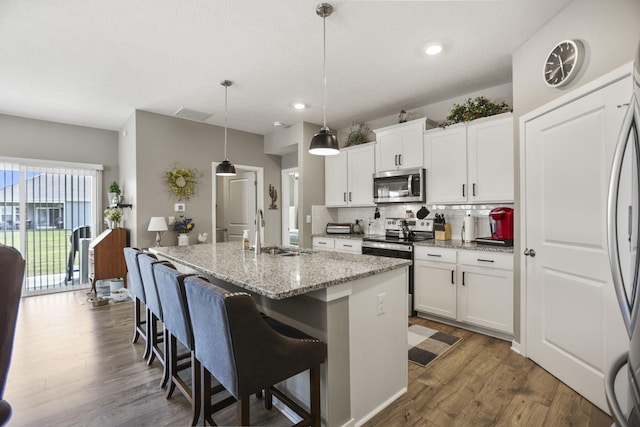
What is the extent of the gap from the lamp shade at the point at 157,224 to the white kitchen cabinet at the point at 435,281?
335 cm

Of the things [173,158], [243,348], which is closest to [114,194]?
[173,158]

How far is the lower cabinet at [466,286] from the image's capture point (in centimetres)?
293

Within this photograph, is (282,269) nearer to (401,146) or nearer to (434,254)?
(434,254)

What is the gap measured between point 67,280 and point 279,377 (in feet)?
17.5

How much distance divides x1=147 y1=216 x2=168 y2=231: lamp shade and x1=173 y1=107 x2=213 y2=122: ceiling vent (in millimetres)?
1531

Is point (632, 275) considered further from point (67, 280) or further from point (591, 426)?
point (67, 280)

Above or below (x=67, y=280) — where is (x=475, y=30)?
above

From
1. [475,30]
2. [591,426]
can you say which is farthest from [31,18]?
[591,426]

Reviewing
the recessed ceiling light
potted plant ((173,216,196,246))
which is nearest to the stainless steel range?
the recessed ceiling light

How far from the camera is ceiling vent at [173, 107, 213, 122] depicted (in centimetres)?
434

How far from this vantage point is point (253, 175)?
5754mm

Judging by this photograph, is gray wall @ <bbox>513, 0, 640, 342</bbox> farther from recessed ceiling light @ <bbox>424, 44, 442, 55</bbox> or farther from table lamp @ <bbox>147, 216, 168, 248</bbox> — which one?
table lamp @ <bbox>147, 216, 168, 248</bbox>

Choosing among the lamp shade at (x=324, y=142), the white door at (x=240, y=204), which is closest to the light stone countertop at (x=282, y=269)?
the lamp shade at (x=324, y=142)

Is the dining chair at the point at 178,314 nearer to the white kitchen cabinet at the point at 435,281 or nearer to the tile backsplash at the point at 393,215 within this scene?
the white kitchen cabinet at the point at 435,281
